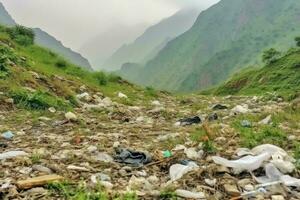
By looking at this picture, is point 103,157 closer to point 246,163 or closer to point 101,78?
point 246,163

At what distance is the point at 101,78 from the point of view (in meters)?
21.2

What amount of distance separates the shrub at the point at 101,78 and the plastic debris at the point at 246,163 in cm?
1456

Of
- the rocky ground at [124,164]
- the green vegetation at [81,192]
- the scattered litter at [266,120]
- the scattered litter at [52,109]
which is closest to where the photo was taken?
the green vegetation at [81,192]

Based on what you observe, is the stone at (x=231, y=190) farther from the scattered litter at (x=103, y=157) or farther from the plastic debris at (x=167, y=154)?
the scattered litter at (x=103, y=157)

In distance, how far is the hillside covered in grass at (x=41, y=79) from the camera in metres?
12.7

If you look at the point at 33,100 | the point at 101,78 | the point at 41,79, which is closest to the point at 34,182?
the point at 33,100

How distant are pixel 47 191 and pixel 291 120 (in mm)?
5741

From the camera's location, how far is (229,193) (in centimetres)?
562

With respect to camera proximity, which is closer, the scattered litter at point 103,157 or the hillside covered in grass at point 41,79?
the scattered litter at point 103,157

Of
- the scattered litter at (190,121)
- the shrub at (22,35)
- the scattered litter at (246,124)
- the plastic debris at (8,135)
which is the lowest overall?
the plastic debris at (8,135)

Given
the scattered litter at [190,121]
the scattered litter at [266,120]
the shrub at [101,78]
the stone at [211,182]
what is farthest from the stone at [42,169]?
the shrub at [101,78]

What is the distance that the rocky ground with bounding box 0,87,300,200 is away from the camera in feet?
18.2

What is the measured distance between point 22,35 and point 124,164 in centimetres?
1887

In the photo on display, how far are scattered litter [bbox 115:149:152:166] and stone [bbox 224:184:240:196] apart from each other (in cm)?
148
